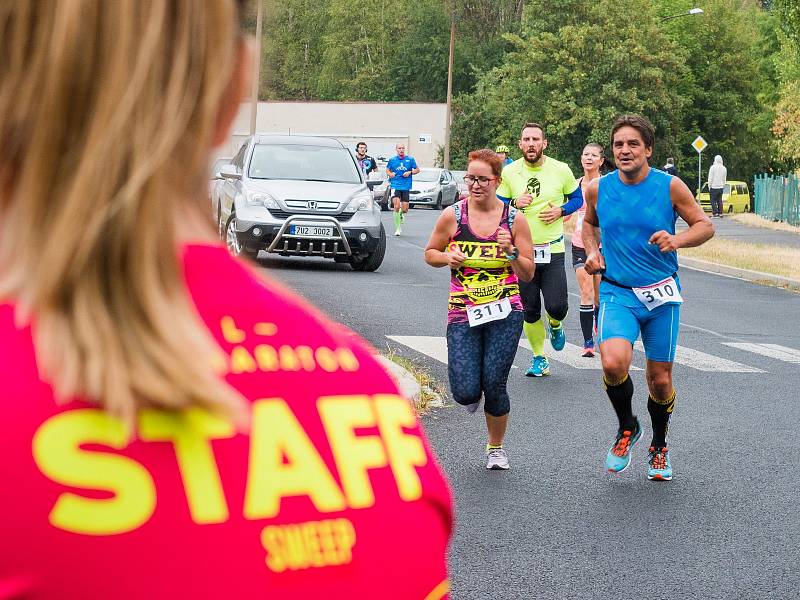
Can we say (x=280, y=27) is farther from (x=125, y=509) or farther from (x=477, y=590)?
(x=477, y=590)

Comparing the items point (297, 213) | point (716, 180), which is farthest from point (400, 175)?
point (716, 180)

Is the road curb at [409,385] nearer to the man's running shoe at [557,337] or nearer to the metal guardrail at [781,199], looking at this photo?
the man's running shoe at [557,337]

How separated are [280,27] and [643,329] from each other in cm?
653

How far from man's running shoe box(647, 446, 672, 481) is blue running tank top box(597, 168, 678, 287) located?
0.93 meters

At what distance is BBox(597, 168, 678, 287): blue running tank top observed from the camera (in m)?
7.81

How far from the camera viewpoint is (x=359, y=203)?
19422mm

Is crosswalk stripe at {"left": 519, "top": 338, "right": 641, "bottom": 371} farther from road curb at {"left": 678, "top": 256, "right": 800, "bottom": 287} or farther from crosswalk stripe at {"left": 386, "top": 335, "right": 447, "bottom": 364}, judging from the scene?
road curb at {"left": 678, "top": 256, "right": 800, "bottom": 287}

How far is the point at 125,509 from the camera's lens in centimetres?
108

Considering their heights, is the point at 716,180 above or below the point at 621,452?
above

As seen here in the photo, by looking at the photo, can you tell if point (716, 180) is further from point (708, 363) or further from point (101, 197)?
point (101, 197)

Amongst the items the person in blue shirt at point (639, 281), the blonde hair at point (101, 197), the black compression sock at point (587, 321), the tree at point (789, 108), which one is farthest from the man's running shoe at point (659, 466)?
the tree at point (789, 108)

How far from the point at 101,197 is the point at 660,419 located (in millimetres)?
6998

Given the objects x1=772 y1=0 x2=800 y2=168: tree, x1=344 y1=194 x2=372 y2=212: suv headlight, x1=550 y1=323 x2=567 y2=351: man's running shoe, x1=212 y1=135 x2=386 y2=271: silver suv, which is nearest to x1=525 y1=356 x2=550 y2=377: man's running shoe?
x1=550 y1=323 x2=567 y2=351: man's running shoe

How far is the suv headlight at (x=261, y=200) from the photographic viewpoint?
18.9 m
